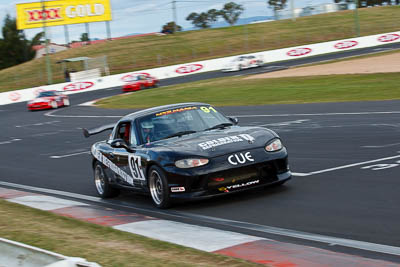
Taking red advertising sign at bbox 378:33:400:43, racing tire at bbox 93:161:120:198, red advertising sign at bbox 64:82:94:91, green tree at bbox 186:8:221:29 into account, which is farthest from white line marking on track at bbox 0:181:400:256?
green tree at bbox 186:8:221:29

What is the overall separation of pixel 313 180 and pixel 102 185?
11.0 feet

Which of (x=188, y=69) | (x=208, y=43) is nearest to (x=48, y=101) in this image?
(x=188, y=69)

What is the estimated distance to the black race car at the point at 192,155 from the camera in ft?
26.3

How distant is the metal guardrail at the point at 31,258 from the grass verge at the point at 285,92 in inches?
695

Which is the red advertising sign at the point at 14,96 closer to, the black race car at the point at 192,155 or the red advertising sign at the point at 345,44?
the red advertising sign at the point at 345,44

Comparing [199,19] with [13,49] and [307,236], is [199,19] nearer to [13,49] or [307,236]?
[13,49]

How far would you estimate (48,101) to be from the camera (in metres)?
38.2

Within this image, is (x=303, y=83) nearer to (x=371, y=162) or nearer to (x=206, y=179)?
(x=371, y=162)

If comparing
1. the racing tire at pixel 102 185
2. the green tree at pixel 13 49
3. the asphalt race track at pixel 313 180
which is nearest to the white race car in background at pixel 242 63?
the asphalt race track at pixel 313 180

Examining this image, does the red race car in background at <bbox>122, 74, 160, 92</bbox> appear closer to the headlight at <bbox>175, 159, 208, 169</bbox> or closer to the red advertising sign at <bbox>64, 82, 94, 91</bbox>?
the red advertising sign at <bbox>64, 82, 94, 91</bbox>

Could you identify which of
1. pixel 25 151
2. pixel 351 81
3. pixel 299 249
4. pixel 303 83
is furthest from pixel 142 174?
pixel 303 83

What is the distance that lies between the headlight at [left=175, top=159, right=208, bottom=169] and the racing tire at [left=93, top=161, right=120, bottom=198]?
7.64 ft

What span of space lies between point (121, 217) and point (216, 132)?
1.74 metres

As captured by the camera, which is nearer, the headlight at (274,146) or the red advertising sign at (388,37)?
the headlight at (274,146)
